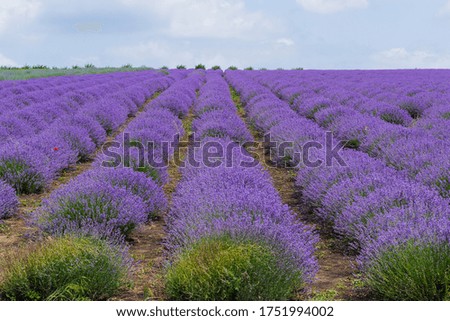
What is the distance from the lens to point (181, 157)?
8.53 m

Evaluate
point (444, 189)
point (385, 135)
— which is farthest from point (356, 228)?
point (385, 135)

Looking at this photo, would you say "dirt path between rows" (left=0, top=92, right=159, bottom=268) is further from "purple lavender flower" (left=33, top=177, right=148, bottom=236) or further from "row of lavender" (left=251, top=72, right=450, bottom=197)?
"row of lavender" (left=251, top=72, right=450, bottom=197)

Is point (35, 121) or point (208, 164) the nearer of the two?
point (208, 164)

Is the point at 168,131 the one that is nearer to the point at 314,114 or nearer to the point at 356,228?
the point at 314,114

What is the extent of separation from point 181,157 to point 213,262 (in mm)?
5620

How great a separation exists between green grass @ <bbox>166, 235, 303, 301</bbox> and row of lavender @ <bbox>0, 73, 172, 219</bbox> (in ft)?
9.35

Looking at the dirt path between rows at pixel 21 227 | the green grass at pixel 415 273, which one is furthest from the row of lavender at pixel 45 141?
the green grass at pixel 415 273

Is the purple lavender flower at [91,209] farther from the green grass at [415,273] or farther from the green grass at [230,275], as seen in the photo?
the green grass at [415,273]

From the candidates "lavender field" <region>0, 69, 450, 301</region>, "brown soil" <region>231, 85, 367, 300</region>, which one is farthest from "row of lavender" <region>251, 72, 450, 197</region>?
"brown soil" <region>231, 85, 367, 300</region>

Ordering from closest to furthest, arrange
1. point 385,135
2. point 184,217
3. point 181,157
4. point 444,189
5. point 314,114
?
point 184,217 < point 444,189 < point 385,135 < point 181,157 < point 314,114

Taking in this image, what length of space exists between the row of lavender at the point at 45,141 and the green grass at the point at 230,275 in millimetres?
2851

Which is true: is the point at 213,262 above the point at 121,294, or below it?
above

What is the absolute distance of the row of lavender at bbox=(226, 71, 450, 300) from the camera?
3.04 m

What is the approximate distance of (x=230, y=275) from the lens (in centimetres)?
295
